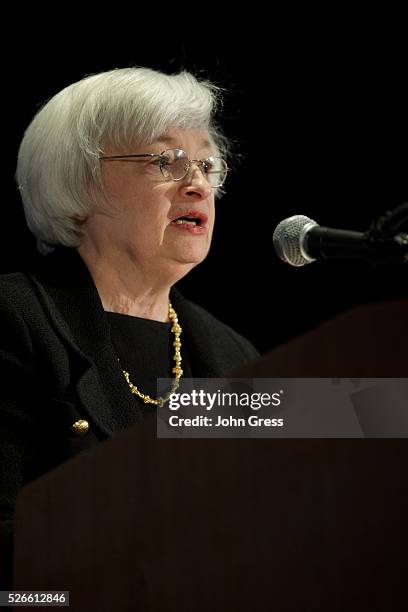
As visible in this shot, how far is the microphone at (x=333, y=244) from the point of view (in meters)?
1.21

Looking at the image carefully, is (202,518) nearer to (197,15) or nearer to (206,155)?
(206,155)

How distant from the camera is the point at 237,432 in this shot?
3.71ft

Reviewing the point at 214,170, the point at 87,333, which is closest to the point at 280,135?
the point at 214,170

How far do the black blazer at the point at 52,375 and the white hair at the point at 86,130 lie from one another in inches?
6.1

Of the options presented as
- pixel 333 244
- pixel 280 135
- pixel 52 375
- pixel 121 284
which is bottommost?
pixel 333 244

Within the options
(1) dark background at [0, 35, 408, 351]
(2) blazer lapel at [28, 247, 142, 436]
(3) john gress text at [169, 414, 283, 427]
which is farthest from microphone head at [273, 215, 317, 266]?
(1) dark background at [0, 35, 408, 351]

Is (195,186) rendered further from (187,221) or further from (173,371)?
(173,371)

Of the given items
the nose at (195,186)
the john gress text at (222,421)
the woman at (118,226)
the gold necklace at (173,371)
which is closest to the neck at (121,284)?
the woman at (118,226)

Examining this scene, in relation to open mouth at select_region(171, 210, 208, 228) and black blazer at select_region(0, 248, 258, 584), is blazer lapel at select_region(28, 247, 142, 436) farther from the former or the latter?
open mouth at select_region(171, 210, 208, 228)

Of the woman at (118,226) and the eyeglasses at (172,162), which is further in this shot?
the eyeglasses at (172,162)

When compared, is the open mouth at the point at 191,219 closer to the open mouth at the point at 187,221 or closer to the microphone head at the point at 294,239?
the open mouth at the point at 187,221

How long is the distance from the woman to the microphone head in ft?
2.40

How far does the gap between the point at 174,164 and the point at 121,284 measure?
33 centimetres

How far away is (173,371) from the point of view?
234 cm
